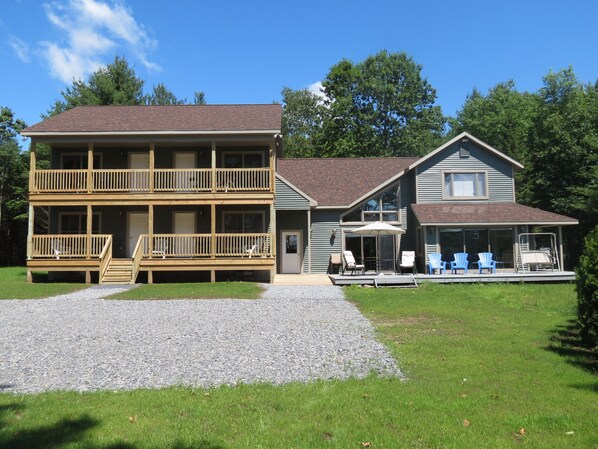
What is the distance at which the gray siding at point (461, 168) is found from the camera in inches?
897

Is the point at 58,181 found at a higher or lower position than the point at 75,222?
higher

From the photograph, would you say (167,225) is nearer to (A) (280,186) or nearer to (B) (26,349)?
(A) (280,186)

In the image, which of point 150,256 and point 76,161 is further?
point 76,161

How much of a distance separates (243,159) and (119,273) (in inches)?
295

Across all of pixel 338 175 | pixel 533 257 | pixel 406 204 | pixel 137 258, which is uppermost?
pixel 338 175

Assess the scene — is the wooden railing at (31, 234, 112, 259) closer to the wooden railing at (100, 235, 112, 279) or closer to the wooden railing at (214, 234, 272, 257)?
the wooden railing at (100, 235, 112, 279)

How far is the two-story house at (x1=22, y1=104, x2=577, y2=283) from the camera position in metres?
19.0

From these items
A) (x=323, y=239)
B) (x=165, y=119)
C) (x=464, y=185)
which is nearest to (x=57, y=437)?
(x=165, y=119)

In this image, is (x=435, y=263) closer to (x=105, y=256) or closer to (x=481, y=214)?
(x=481, y=214)

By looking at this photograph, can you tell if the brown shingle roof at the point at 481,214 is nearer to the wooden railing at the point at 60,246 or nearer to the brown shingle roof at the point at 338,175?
the brown shingle roof at the point at 338,175

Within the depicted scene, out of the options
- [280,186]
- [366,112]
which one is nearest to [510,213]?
[280,186]

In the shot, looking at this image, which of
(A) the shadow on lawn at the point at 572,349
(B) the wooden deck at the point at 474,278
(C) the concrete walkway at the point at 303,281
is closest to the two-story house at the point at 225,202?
(C) the concrete walkway at the point at 303,281

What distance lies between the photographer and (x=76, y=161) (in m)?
21.5

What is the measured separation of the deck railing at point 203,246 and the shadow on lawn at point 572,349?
40.0 ft
